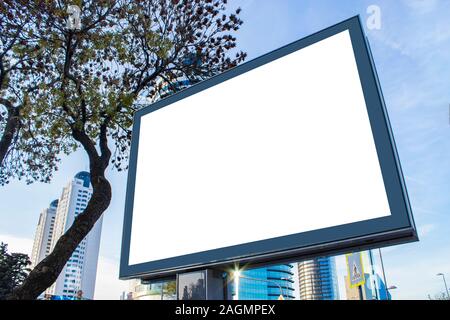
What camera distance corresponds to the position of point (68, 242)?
472 cm

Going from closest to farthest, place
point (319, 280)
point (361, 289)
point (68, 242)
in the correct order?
point (68, 242) → point (361, 289) → point (319, 280)

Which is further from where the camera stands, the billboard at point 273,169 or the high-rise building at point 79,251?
the high-rise building at point 79,251

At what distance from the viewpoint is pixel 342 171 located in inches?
74.1

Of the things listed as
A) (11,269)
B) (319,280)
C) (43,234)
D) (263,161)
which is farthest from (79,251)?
(263,161)

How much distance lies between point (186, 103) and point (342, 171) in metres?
1.43

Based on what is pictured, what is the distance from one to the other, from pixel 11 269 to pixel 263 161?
30488mm

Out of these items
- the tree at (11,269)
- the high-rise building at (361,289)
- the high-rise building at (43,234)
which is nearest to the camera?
the high-rise building at (361,289)

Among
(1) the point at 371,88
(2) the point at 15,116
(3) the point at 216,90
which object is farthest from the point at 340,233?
(2) the point at 15,116

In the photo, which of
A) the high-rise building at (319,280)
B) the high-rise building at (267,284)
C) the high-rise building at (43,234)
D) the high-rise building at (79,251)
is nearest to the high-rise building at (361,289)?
the high-rise building at (267,284)

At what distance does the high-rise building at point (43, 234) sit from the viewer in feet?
314

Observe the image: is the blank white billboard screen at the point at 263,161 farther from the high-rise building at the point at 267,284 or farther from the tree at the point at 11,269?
the high-rise building at the point at 267,284

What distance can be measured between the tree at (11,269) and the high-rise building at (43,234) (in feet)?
247

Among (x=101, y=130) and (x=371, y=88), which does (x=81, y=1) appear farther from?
(x=371, y=88)

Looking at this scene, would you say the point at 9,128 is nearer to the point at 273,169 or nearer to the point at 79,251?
the point at 273,169
